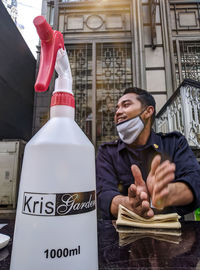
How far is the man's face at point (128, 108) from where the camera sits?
52.9 inches

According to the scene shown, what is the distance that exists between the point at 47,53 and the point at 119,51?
153 inches

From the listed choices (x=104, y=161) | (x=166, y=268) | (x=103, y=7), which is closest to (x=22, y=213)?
(x=166, y=268)

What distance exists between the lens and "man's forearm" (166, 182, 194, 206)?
85cm

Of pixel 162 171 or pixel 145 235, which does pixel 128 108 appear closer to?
pixel 162 171

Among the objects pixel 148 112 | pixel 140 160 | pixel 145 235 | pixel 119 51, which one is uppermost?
pixel 119 51

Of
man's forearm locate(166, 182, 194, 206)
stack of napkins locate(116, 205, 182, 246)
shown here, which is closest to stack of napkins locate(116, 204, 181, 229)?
stack of napkins locate(116, 205, 182, 246)

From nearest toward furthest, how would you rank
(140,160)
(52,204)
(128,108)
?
(52,204), (140,160), (128,108)

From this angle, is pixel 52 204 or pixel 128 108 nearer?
pixel 52 204

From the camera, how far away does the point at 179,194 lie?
0.87 metres

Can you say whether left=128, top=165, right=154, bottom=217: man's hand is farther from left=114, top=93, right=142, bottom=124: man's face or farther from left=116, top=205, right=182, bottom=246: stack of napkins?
left=114, top=93, right=142, bottom=124: man's face

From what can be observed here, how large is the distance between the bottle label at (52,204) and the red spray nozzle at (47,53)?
204 mm

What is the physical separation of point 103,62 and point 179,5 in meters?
2.17

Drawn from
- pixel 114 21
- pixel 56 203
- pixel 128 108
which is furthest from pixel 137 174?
pixel 114 21

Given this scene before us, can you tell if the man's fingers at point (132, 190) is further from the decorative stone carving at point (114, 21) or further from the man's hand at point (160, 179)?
the decorative stone carving at point (114, 21)
